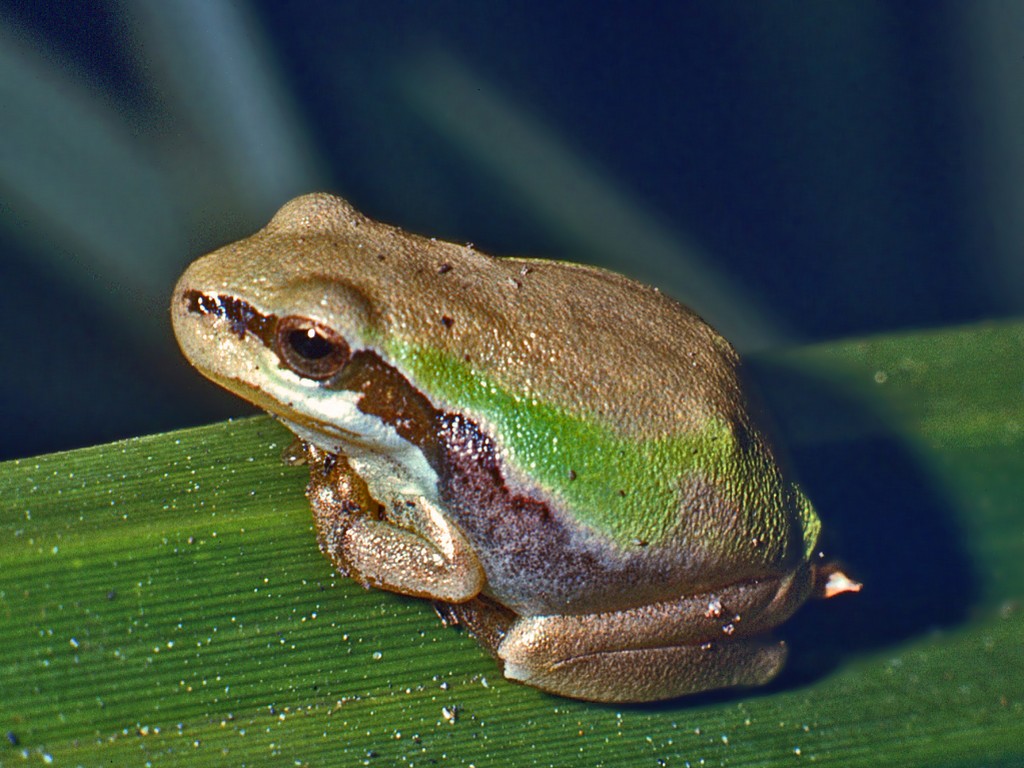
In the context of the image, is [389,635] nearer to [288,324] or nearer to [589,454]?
[589,454]

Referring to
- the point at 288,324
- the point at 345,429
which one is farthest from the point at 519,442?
the point at 288,324

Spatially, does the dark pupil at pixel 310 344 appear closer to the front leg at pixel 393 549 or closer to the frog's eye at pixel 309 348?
the frog's eye at pixel 309 348

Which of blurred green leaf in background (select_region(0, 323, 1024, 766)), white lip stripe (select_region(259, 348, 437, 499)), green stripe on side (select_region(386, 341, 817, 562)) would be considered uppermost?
green stripe on side (select_region(386, 341, 817, 562))

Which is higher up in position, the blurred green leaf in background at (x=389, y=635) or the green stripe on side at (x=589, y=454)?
the green stripe on side at (x=589, y=454)

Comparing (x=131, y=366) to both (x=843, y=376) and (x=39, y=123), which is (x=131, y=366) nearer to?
(x=39, y=123)

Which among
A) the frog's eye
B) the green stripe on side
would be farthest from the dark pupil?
the green stripe on side

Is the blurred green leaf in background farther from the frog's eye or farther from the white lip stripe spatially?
the frog's eye

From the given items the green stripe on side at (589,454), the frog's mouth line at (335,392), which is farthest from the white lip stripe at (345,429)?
the green stripe on side at (589,454)
